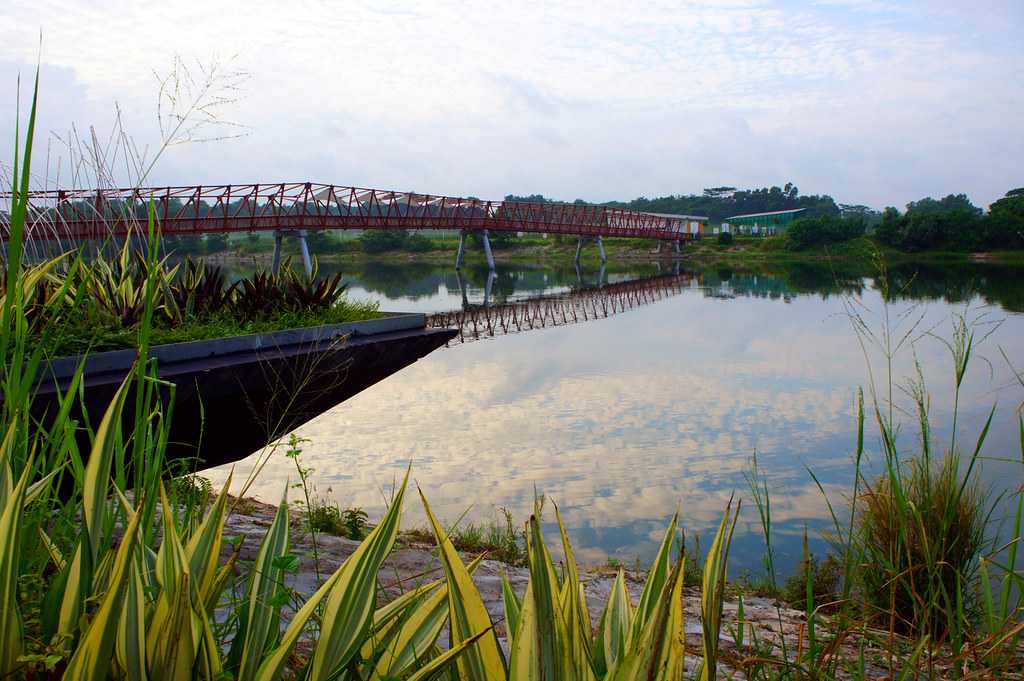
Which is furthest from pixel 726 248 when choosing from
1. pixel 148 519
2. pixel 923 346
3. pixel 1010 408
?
pixel 148 519

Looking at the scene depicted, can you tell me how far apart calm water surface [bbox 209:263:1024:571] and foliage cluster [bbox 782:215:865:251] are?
133ft

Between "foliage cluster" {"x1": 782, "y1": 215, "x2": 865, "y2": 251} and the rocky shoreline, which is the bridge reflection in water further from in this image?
"foliage cluster" {"x1": 782, "y1": 215, "x2": 865, "y2": 251}

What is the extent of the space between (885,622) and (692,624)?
1.12 meters

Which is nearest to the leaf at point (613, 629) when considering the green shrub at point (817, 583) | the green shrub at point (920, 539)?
the green shrub at point (920, 539)

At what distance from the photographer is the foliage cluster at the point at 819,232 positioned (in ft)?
180

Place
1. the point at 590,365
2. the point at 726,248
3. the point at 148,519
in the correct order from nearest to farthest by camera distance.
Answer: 1. the point at 148,519
2. the point at 590,365
3. the point at 726,248

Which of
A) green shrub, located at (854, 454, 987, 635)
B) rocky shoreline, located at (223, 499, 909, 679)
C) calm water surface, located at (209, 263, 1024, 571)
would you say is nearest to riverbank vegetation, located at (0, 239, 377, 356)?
calm water surface, located at (209, 263, 1024, 571)

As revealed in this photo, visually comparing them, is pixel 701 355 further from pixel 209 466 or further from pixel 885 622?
pixel 885 622

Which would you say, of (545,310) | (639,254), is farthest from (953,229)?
(545,310)

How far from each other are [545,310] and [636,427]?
12699 mm

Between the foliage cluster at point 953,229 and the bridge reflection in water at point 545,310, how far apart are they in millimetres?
24529

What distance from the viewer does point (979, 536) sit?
147 inches

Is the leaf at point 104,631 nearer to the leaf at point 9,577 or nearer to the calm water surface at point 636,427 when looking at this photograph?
the leaf at point 9,577

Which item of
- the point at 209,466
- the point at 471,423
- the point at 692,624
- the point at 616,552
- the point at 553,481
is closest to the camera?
the point at 692,624
